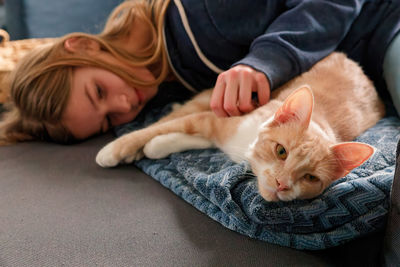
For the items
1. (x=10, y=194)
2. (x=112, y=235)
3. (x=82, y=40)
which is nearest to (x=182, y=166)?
(x=112, y=235)

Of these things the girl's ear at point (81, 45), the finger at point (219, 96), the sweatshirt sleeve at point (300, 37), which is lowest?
the finger at point (219, 96)

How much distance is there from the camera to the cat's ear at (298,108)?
74 cm

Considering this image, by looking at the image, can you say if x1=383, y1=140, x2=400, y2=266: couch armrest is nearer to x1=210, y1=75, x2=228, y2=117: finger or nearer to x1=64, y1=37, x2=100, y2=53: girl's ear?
x1=210, y1=75, x2=228, y2=117: finger

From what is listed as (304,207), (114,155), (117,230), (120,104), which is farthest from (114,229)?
(120,104)

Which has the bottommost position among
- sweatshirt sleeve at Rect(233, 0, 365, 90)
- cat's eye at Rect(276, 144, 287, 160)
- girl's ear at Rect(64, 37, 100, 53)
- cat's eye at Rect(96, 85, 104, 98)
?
cat's eye at Rect(96, 85, 104, 98)

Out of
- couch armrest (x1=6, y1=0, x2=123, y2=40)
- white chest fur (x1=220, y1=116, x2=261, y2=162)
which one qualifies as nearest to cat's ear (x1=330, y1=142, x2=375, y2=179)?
white chest fur (x1=220, y1=116, x2=261, y2=162)

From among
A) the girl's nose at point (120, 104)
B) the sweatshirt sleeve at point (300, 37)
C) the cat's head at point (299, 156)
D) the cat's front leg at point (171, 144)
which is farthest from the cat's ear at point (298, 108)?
the girl's nose at point (120, 104)

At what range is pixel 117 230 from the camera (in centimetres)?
73

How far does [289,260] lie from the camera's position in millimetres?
638

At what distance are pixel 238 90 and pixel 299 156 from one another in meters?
0.34

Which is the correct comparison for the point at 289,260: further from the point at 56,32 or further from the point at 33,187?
the point at 56,32

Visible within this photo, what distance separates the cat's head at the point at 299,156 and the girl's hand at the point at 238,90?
0.17 m

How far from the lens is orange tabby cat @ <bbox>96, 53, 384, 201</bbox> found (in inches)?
28.3

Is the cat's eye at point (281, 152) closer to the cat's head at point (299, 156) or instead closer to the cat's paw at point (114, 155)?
the cat's head at point (299, 156)
